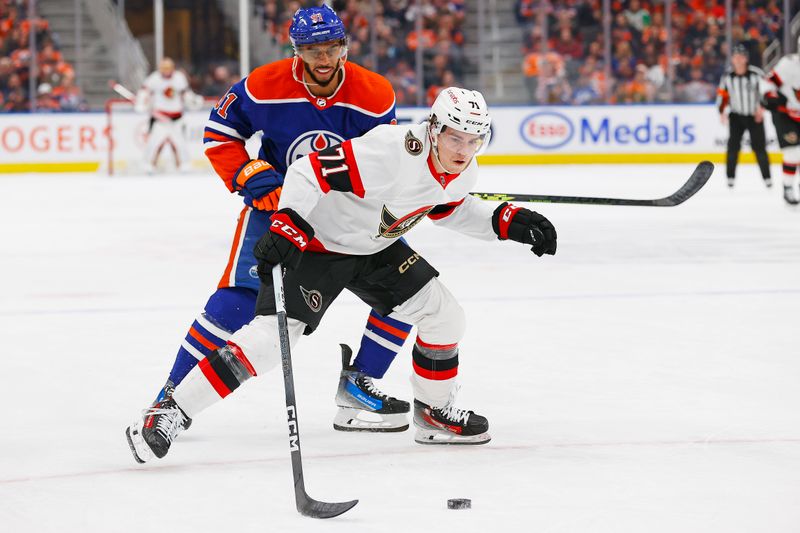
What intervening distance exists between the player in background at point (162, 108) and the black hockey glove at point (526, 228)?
1057 centimetres

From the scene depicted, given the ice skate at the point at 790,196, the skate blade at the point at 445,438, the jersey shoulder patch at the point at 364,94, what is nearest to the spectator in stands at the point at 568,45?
the ice skate at the point at 790,196

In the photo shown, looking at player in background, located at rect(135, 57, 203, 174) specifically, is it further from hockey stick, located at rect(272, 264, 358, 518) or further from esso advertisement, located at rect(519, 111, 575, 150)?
hockey stick, located at rect(272, 264, 358, 518)

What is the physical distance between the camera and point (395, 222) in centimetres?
298

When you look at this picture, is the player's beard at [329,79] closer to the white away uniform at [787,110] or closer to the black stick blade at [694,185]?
the black stick blade at [694,185]

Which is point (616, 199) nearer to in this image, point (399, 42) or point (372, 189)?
point (372, 189)

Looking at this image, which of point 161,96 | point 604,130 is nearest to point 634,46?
point 604,130

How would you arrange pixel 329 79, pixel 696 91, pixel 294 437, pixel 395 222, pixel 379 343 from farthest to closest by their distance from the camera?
pixel 696 91 < pixel 379 343 < pixel 329 79 < pixel 395 222 < pixel 294 437

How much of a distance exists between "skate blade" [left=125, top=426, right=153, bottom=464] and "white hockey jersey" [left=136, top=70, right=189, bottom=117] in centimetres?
1074

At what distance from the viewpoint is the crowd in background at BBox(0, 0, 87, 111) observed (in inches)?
537

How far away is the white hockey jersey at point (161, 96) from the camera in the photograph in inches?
521

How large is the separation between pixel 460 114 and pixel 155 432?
97cm

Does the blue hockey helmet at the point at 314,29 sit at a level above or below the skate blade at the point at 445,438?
above

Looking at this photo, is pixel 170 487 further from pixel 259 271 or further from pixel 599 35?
pixel 599 35

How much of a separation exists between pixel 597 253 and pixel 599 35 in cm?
817
